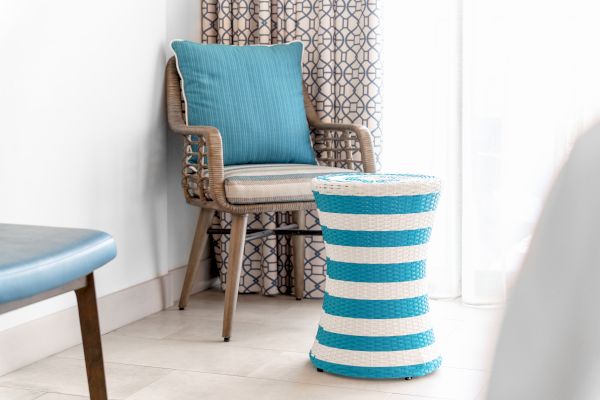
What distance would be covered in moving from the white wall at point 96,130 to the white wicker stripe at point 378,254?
2.74ft

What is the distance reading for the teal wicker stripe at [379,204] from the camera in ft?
6.62

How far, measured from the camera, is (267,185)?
8.00 ft

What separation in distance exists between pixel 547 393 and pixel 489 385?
28 millimetres

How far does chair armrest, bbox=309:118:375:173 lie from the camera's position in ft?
8.95

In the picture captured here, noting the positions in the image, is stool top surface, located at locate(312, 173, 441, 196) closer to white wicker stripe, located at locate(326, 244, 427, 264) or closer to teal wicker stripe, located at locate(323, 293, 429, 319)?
white wicker stripe, located at locate(326, 244, 427, 264)

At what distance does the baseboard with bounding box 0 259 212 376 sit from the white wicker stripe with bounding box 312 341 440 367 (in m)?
0.79

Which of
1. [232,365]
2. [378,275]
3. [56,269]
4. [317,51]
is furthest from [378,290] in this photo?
[317,51]

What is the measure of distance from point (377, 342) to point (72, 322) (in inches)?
36.7

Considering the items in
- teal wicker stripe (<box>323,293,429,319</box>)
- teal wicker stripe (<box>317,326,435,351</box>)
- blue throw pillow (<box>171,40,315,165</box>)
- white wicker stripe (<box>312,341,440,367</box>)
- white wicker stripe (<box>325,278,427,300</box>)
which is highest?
blue throw pillow (<box>171,40,315,165</box>)

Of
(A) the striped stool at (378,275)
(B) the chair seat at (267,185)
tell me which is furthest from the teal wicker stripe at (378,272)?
(B) the chair seat at (267,185)

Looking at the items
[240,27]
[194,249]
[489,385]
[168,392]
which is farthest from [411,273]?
[489,385]

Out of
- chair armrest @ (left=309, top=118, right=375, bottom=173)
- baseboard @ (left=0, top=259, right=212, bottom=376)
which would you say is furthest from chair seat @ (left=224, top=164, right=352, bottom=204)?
baseboard @ (left=0, top=259, right=212, bottom=376)

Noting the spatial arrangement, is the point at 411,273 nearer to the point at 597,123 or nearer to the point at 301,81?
the point at 301,81

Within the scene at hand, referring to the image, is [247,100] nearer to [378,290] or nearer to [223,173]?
[223,173]
